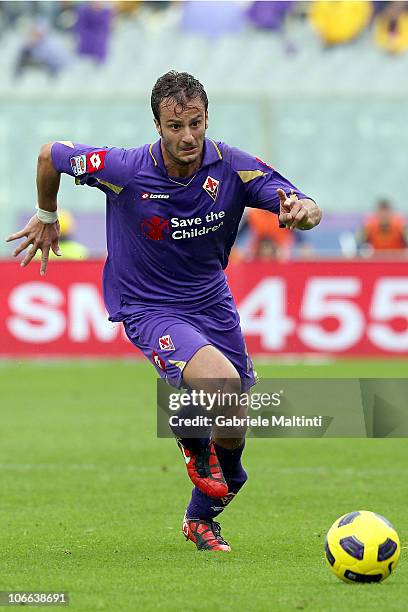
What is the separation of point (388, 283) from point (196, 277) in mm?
11519

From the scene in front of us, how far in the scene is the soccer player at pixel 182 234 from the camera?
6605mm

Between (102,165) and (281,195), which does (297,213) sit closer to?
(281,195)

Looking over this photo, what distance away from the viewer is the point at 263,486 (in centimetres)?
990

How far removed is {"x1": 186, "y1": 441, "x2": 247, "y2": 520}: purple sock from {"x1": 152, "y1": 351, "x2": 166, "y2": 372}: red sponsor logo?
65cm

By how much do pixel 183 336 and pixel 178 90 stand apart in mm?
1229

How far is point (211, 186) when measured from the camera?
22.4 feet

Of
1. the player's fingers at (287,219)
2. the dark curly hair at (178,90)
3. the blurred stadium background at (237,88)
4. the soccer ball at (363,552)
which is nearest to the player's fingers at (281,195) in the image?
the player's fingers at (287,219)

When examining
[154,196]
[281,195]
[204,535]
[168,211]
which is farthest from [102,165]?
[204,535]

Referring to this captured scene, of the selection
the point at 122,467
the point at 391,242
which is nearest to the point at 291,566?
the point at 122,467

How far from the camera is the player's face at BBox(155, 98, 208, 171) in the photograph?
6.54 metres

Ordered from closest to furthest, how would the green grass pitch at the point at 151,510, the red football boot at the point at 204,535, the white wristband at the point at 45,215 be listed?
the green grass pitch at the point at 151,510
the red football boot at the point at 204,535
the white wristband at the point at 45,215

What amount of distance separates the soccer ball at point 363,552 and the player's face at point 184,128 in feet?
6.62

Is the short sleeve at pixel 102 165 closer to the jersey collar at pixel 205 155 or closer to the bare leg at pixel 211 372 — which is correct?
the jersey collar at pixel 205 155

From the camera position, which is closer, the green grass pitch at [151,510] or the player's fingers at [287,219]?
the green grass pitch at [151,510]
